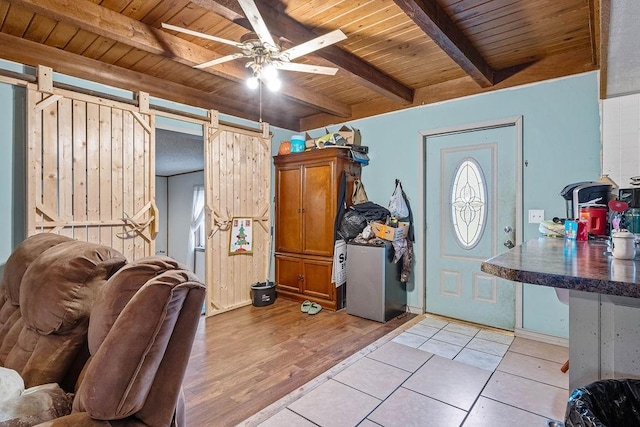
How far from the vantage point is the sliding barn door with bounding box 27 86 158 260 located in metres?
2.62

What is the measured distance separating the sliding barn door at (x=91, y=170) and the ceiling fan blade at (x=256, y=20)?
188 centimetres

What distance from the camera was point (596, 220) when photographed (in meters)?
2.16

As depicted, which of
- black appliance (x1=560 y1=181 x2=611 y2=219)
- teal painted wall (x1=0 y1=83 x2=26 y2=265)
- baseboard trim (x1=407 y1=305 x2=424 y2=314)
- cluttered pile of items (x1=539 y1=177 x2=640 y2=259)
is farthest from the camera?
baseboard trim (x1=407 y1=305 x2=424 y2=314)

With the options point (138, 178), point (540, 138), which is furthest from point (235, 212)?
point (540, 138)

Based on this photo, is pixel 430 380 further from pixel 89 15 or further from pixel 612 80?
pixel 89 15

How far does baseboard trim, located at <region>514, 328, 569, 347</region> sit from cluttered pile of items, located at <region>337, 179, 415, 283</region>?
1.17 metres

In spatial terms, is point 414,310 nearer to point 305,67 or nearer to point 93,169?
point 305,67

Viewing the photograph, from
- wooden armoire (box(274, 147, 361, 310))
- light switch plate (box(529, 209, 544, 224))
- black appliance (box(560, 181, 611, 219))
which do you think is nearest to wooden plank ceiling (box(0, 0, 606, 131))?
wooden armoire (box(274, 147, 361, 310))

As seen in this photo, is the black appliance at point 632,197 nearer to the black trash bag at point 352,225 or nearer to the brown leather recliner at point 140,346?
the black trash bag at point 352,225

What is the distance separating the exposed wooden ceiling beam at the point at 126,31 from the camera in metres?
2.02

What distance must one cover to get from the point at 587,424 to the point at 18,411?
5.61ft

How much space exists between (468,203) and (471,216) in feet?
0.47

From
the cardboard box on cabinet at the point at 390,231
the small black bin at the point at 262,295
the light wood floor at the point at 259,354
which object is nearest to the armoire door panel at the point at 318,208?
the cardboard box on cabinet at the point at 390,231

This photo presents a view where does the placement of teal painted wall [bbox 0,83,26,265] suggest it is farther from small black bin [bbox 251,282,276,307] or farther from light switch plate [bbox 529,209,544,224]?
light switch plate [bbox 529,209,544,224]
